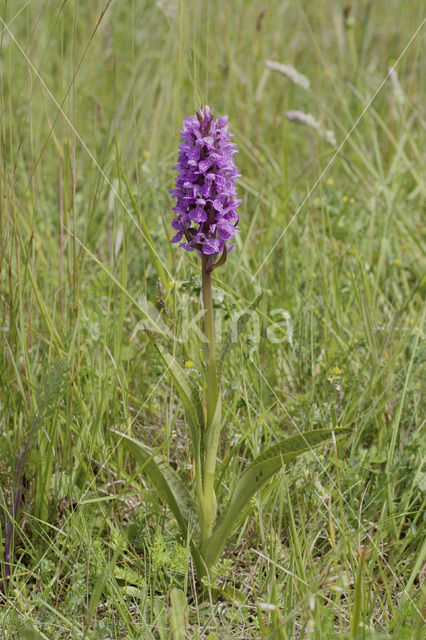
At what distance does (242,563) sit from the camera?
68.9 inches

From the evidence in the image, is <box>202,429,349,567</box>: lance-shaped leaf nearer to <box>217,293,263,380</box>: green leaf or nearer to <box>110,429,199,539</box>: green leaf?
<box>110,429,199,539</box>: green leaf

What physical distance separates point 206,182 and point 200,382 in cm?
85

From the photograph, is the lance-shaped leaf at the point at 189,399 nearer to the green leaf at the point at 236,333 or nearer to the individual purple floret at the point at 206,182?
the green leaf at the point at 236,333

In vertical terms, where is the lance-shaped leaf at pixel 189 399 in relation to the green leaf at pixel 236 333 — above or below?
below

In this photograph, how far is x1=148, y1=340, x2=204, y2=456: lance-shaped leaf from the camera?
57.2 inches

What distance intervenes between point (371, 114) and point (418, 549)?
2562 millimetres

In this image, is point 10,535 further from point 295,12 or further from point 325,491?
point 295,12

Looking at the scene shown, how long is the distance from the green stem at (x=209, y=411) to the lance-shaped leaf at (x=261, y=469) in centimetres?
4

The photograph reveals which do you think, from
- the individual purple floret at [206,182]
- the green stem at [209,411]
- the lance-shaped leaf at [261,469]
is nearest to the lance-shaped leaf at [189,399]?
the green stem at [209,411]

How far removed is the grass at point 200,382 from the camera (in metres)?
1.51

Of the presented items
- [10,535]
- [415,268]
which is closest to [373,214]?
[415,268]

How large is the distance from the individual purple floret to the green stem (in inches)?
2.4

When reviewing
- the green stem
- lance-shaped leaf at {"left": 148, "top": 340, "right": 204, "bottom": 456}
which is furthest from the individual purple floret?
lance-shaped leaf at {"left": 148, "top": 340, "right": 204, "bottom": 456}

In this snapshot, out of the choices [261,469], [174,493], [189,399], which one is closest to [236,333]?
[189,399]
